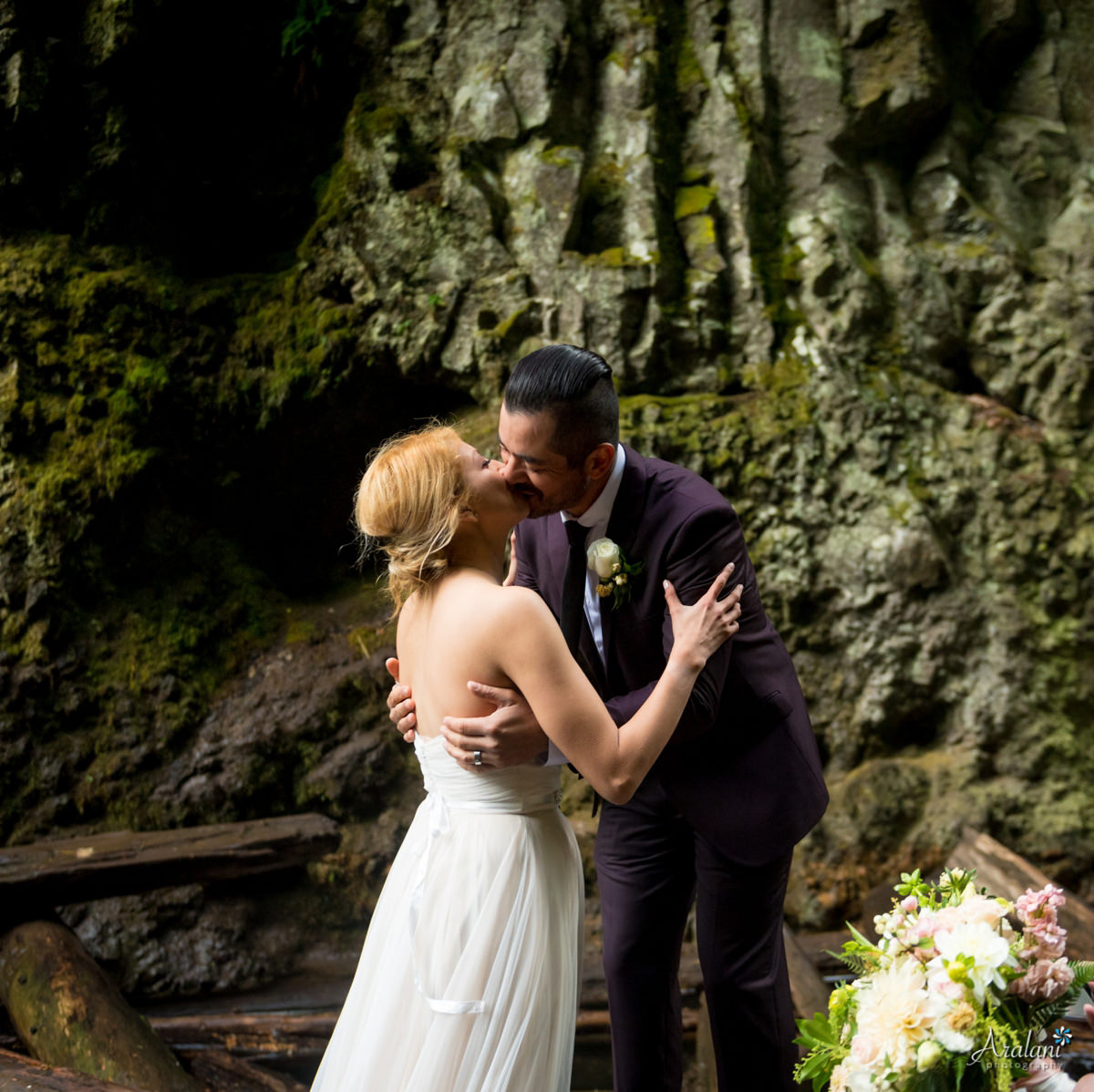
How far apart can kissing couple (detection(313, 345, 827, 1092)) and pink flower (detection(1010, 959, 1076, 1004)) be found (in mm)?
972

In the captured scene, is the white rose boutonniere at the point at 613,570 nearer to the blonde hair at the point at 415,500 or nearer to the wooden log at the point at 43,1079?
the blonde hair at the point at 415,500

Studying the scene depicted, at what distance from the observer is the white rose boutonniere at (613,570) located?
2.84 meters

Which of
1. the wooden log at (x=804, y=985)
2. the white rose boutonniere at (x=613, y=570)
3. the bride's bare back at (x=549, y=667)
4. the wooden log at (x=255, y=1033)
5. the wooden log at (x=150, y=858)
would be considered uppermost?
the white rose boutonniere at (x=613, y=570)

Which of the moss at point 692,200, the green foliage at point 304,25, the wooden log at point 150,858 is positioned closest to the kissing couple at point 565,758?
the wooden log at point 150,858

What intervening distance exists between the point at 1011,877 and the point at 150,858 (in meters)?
4.41

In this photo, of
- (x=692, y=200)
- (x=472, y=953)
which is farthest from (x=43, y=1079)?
(x=692, y=200)

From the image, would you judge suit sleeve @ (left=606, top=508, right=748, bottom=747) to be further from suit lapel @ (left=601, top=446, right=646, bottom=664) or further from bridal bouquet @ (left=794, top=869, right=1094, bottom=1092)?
bridal bouquet @ (left=794, top=869, right=1094, bottom=1092)

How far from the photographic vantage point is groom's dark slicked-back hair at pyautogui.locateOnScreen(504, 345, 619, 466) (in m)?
2.75

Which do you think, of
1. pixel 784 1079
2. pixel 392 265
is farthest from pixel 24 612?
pixel 784 1079

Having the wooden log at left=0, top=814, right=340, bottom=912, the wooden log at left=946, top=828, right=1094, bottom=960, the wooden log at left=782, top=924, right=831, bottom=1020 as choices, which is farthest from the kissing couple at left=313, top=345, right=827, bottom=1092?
the wooden log at left=0, top=814, right=340, bottom=912

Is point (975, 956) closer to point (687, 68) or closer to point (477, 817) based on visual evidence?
point (477, 817)

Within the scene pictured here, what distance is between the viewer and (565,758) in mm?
2568

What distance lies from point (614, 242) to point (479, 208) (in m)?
0.96

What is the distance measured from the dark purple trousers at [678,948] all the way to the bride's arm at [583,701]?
72 cm
